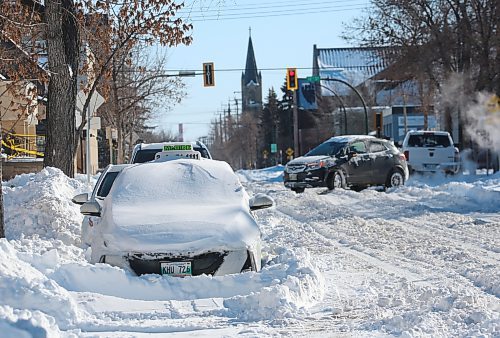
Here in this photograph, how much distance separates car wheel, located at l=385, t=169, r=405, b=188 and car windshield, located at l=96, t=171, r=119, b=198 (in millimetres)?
15224

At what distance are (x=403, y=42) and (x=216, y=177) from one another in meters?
33.0

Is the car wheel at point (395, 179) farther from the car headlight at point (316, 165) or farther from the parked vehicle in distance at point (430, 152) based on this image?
the parked vehicle in distance at point (430, 152)

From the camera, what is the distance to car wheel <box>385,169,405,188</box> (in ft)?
89.7

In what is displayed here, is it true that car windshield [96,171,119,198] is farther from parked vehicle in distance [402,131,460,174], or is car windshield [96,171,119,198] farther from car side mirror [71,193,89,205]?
parked vehicle in distance [402,131,460,174]

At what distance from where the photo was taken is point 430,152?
32.2 meters

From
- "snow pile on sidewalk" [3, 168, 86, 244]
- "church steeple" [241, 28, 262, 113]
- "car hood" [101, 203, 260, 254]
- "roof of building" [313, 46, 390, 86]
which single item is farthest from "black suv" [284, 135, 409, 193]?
"church steeple" [241, 28, 262, 113]

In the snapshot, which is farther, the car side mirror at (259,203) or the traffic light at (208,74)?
the traffic light at (208,74)

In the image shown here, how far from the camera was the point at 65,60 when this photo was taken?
61.9 feet

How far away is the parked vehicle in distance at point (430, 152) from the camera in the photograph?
32.1 m

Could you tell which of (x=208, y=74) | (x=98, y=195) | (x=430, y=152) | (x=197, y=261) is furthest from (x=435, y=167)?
(x=197, y=261)

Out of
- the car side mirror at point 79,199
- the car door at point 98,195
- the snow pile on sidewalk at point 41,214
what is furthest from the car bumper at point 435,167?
the car side mirror at point 79,199

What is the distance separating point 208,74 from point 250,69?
122676 mm

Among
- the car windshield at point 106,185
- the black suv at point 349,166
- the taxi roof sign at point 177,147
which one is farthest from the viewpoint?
the black suv at point 349,166

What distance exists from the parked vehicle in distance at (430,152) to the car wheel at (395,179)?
466 cm
